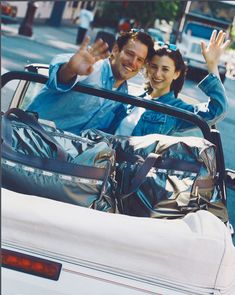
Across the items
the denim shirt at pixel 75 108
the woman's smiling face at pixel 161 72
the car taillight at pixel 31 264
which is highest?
the woman's smiling face at pixel 161 72

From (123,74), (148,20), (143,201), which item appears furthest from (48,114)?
(148,20)

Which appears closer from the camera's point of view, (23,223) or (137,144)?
(23,223)

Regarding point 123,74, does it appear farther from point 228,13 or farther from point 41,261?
point 228,13

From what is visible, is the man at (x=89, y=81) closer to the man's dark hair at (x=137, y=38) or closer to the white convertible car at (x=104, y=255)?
the man's dark hair at (x=137, y=38)

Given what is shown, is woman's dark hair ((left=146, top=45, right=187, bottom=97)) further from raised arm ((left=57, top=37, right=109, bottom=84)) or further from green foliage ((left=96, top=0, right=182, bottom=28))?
green foliage ((left=96, top=0, right=182, bottom=28))

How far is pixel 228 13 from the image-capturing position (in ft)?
69.2

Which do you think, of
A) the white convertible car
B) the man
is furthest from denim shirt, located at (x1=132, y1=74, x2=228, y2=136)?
the white convertible car

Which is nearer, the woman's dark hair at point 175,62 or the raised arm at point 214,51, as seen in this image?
the raised arm at point 214,51

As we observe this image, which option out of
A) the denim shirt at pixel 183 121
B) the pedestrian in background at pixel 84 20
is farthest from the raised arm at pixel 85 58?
the pedestrian in background at pixel 84 20

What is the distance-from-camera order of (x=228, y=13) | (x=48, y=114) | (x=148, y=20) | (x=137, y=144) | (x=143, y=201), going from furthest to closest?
(x=148, y=20) → (x=228, y=13) → (x=48, y=114) → (x=137, y=144) → (x=143, y=201)

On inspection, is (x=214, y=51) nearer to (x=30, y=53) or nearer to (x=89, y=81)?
(x=89, y=81)

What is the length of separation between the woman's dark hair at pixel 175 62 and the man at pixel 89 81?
0.07m

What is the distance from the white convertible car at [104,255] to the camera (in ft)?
6.61

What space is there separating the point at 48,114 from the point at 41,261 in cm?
154
